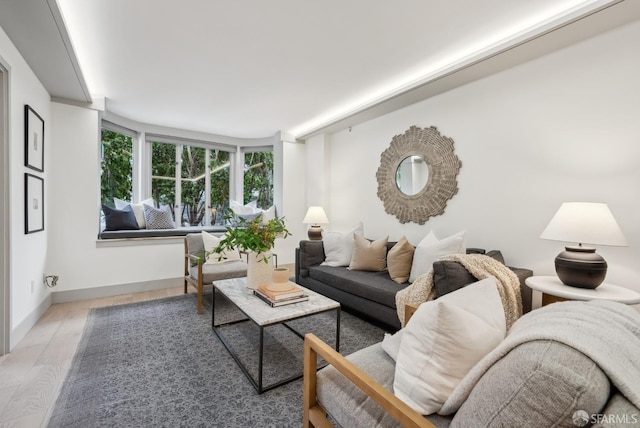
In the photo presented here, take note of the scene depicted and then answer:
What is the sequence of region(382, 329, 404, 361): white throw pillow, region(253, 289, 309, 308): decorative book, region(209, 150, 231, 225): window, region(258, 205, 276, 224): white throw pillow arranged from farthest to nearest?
region(209, 150, 231, 225): window → region(258, 205, 276, 224): white throw pillow → region(253, 289, 309, 308): decorative book → region(382, 329, 404, 361): white throw pillow

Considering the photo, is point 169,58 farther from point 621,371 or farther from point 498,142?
point 621,371

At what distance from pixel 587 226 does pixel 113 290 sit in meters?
4.86

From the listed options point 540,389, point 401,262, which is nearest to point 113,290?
point 401,262

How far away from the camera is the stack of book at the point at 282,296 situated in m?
2.09

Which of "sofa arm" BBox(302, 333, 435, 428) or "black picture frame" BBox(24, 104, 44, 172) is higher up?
"black picture frame" BBox(24, 104, 44, 172)

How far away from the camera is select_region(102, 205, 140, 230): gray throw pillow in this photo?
3.87 meters

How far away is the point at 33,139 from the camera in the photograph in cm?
266

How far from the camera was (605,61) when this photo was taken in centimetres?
210

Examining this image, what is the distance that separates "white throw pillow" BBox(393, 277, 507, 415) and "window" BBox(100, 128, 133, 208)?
15.4 ft

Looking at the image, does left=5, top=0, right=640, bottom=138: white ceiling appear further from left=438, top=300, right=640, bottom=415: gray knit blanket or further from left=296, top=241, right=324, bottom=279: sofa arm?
left=438, top=300, right=640, bottom=415: gray knit blanket

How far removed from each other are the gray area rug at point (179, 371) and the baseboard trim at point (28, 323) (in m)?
0.43

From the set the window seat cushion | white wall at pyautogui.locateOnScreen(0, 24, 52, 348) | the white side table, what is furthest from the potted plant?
the window seat cushion

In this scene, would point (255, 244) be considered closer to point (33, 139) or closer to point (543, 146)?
point (33, 139)

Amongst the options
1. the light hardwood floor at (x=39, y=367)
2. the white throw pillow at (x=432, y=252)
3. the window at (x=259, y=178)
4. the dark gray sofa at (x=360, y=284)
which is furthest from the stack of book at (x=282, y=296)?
the window at (x=259, y=178)
